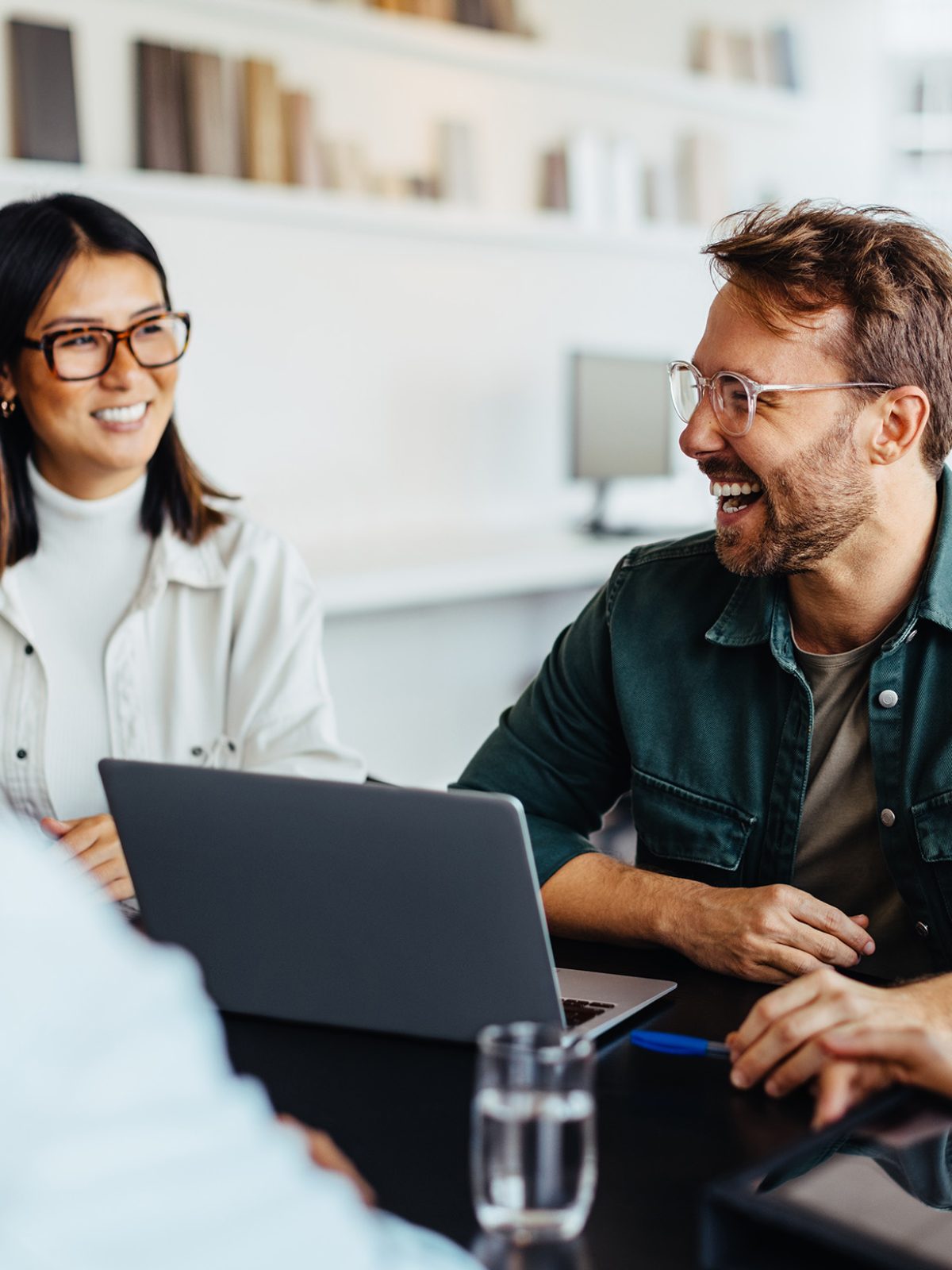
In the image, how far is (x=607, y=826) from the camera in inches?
145

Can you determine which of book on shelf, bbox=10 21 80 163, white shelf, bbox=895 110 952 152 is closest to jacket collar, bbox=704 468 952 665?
book on shelf, bbox=10 21 80 163

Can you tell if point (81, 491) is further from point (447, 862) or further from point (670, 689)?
point (447, 862)

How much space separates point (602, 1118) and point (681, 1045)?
0.13m

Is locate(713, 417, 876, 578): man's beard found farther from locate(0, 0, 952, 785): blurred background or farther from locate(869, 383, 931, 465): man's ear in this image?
locate(0, 0, 952, 785): blurred background

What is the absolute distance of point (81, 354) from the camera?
80.4 inches

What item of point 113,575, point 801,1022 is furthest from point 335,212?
point 801,1022

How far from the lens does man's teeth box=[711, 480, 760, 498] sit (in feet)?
5.36

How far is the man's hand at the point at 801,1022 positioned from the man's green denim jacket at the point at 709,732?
0.40 metres

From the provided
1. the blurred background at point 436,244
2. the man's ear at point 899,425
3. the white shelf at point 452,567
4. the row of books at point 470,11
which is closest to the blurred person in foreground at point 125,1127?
the man's ear at point 899,425

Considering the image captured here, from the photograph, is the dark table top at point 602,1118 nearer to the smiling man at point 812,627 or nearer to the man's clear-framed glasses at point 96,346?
the smiling man at point 812,627

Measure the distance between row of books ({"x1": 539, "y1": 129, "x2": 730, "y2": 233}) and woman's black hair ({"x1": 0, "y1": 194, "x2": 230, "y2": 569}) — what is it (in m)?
2.73

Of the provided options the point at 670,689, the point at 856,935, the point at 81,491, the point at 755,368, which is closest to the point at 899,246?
the point at 755,368

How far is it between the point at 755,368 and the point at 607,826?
2.22 m

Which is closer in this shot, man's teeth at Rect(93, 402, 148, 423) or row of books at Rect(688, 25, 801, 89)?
man's teeth at Rect(93, 402, 148, 423)
